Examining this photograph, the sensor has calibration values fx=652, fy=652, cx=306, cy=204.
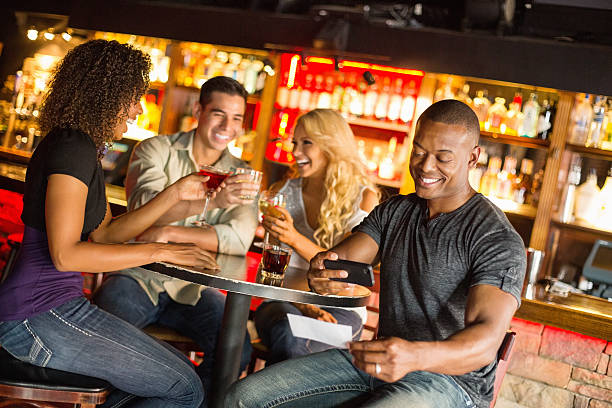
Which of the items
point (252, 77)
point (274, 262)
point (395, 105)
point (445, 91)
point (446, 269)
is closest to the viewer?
point (446, 269)

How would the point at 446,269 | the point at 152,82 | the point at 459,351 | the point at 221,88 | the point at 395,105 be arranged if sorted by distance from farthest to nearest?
the point at 152,82, the point at 395,105, the point at 221,88, the point at 446,269, the point at 459,351

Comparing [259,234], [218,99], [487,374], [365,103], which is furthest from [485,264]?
[365,103]

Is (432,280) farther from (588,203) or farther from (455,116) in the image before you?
(588,203)

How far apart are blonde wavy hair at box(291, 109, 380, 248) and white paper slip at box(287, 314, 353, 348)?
0.84m

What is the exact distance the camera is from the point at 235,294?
2312mm

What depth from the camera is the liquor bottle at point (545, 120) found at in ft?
14.5

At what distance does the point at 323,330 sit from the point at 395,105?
301 centimetres

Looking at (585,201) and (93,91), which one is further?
(585,201)

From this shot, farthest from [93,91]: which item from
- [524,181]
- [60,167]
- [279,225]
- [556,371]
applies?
[524,181]

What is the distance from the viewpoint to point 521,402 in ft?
11.5

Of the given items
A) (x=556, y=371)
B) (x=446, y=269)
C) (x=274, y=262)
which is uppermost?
(x=446, y=269)

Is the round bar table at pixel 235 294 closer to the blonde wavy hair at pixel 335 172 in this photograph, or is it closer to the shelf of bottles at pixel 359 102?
the blonde wavy hair at pixel 335 172

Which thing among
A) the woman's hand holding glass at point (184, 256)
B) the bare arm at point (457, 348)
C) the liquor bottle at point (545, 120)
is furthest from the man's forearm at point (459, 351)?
the liquor bottle at point (545, 120)

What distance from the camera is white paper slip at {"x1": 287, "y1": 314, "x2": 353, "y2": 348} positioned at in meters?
2.17
